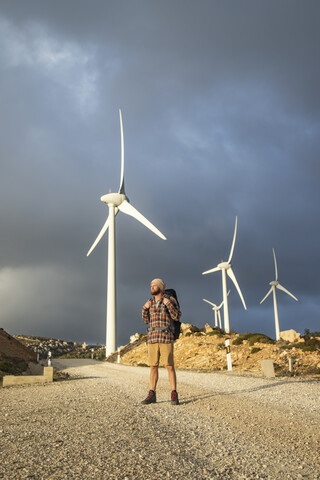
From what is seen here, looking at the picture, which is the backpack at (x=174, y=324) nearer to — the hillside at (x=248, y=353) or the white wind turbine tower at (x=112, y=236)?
the hillside at (x=248, y=353)

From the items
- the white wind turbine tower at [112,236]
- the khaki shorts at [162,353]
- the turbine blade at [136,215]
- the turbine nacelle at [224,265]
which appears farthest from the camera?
the turbine nacelle at [224,265]

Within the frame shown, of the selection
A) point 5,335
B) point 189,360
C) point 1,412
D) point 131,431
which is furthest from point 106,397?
point 5,335

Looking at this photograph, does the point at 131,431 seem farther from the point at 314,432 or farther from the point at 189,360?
the point at 189,360

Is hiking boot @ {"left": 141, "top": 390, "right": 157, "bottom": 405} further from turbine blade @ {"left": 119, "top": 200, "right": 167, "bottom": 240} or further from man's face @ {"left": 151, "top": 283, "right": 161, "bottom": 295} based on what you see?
Answer: turbine blade @ {"left": 119, "top": 200, "right": 167, "bottom": 240}

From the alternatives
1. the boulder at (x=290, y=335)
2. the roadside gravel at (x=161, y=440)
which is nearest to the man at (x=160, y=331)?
the roadside gravel at (x=161, y=440)

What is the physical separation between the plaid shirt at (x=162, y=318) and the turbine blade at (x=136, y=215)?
97.3 ft

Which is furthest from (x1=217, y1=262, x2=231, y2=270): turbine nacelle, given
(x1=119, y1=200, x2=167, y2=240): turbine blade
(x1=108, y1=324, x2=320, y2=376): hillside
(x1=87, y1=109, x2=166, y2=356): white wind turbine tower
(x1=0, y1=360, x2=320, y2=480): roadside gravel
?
(x1=0, y1=360, x2=320, y2=480): roadside gravel

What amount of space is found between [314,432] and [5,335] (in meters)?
35.2

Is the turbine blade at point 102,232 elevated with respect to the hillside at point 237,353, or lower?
elevated

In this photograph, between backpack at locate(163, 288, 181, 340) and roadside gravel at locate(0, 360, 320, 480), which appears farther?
backpack at locate(163, 288, 181, 340)

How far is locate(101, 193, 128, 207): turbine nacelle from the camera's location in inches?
2009

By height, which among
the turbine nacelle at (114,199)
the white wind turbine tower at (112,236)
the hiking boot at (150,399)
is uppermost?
the turbine nacelle at (114,199)

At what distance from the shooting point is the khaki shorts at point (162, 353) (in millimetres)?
7477

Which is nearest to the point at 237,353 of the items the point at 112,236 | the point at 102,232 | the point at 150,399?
the point at 150,399
